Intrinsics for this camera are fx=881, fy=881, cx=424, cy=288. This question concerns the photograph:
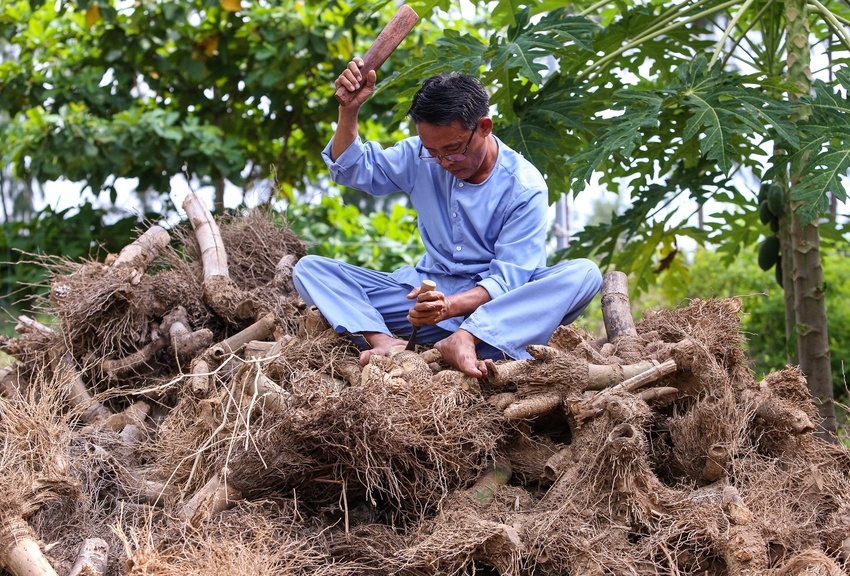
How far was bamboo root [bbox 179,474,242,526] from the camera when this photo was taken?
263 cm

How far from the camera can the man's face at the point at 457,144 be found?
3.11 metres

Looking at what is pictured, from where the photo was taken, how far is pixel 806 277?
4371mm

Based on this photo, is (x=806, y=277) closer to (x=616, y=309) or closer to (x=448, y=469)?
(x=616, y=309)

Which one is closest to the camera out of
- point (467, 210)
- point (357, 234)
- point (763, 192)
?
point (467, 210)

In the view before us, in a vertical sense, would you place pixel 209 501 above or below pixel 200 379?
below

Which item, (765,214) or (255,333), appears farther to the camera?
(765,214)

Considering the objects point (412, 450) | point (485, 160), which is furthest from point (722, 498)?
point (485, 160)

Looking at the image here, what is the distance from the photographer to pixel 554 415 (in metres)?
3.04

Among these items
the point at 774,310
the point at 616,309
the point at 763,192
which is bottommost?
the point at 774,310

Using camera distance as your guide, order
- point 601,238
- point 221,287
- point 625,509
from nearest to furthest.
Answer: point 625,509 → point 221,287 → point 601,238

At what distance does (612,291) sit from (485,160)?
0.84m

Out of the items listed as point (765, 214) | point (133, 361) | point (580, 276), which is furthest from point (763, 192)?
point (133, 361)

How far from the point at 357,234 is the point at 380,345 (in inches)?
151

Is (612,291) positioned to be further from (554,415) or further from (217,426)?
(217,426)
